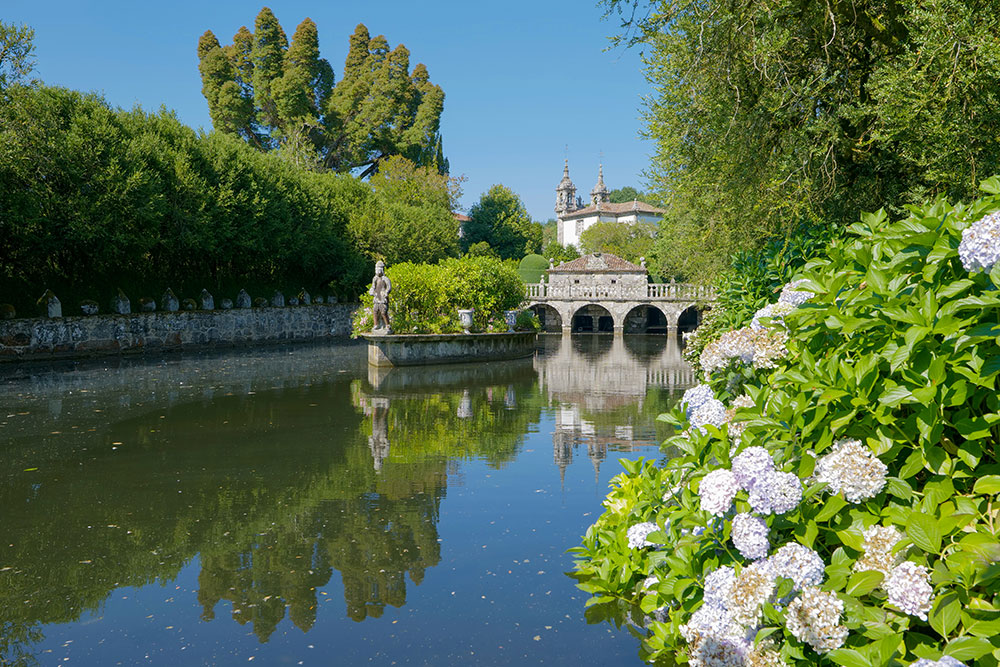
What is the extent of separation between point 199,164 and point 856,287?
96.7 ft

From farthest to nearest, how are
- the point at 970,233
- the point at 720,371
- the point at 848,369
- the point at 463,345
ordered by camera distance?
the point at 463,345 < the point at 720,371 < the point at 848,369 < the point at 970,233

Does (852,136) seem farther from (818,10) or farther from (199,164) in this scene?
(199,164)

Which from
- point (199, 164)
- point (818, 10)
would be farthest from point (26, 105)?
point (818, 10)

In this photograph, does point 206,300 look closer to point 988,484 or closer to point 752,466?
point 752,466

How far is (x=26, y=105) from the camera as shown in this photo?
842 inches

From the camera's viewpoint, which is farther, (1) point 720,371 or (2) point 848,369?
(1) point 720,371

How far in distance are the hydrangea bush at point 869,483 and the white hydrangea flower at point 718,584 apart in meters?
0.01

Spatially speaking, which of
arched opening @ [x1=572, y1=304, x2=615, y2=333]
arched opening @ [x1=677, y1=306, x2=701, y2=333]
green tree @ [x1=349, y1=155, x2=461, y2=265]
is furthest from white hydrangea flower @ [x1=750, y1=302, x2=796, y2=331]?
arched opening @ [x1=572, y1=304, x2=615, y2=333]

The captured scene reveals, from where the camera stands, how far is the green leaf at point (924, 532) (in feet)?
9.71

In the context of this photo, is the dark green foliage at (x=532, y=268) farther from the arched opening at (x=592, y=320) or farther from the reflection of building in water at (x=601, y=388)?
the reflection of building in water at (x=601, y=388)

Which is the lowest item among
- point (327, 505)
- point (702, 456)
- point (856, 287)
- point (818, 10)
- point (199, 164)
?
point (327, 505)

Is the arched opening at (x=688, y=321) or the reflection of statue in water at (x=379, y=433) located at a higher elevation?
the arched opening at (x=688, y=321)

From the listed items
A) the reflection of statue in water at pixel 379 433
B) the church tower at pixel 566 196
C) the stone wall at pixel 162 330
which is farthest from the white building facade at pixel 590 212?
the reflection of statue in water at pixel 379 433

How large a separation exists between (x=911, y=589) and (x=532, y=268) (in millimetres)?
57038
